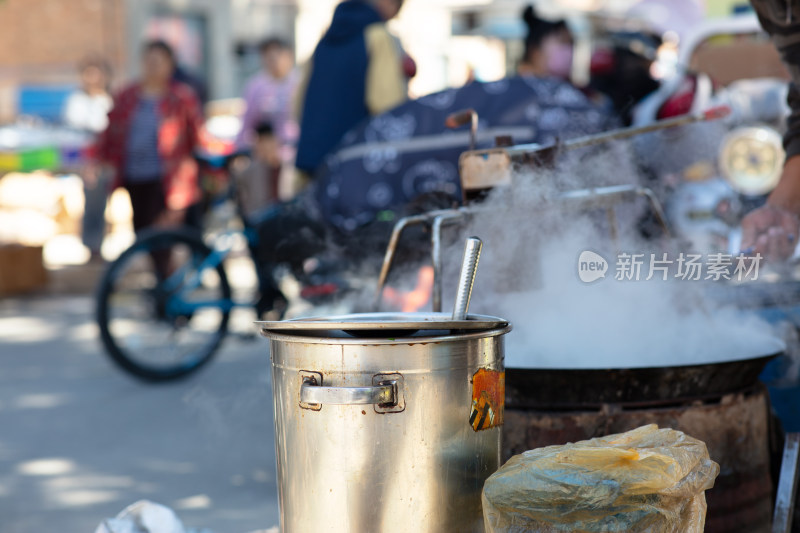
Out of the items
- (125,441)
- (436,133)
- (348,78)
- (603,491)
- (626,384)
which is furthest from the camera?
(348,78)

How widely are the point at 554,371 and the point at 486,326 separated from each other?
47cm

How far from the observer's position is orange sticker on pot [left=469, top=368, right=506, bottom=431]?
1825mm

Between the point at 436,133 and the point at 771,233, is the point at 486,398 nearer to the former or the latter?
the point at 771,233

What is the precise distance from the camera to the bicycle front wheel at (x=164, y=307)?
5473 mm

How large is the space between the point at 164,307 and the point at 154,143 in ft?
6.37

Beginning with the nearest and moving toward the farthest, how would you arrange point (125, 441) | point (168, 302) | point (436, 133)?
1. point (436, 133)
2. point (125, 441)
3. point (168, 302)

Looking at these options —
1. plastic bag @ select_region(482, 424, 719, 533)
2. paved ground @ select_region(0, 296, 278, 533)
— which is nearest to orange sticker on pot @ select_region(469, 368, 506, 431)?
plastic bag @ select_region(482, 424, 719, 533)

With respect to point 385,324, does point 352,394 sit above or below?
below

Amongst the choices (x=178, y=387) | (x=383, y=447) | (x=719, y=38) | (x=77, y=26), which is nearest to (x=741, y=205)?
(x=719, y=38)

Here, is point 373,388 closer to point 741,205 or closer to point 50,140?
point 741,205

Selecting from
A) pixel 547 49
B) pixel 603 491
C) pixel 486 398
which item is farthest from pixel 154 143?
pixel 603 491

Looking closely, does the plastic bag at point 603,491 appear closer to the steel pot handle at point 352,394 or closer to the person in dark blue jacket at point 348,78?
the steel pot handle at point 352,394

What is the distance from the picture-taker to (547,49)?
585cm

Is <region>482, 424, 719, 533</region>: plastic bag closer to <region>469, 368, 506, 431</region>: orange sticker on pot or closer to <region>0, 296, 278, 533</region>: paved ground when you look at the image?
<region>469, 368, 506, 431</region>: orange sticker on pot
